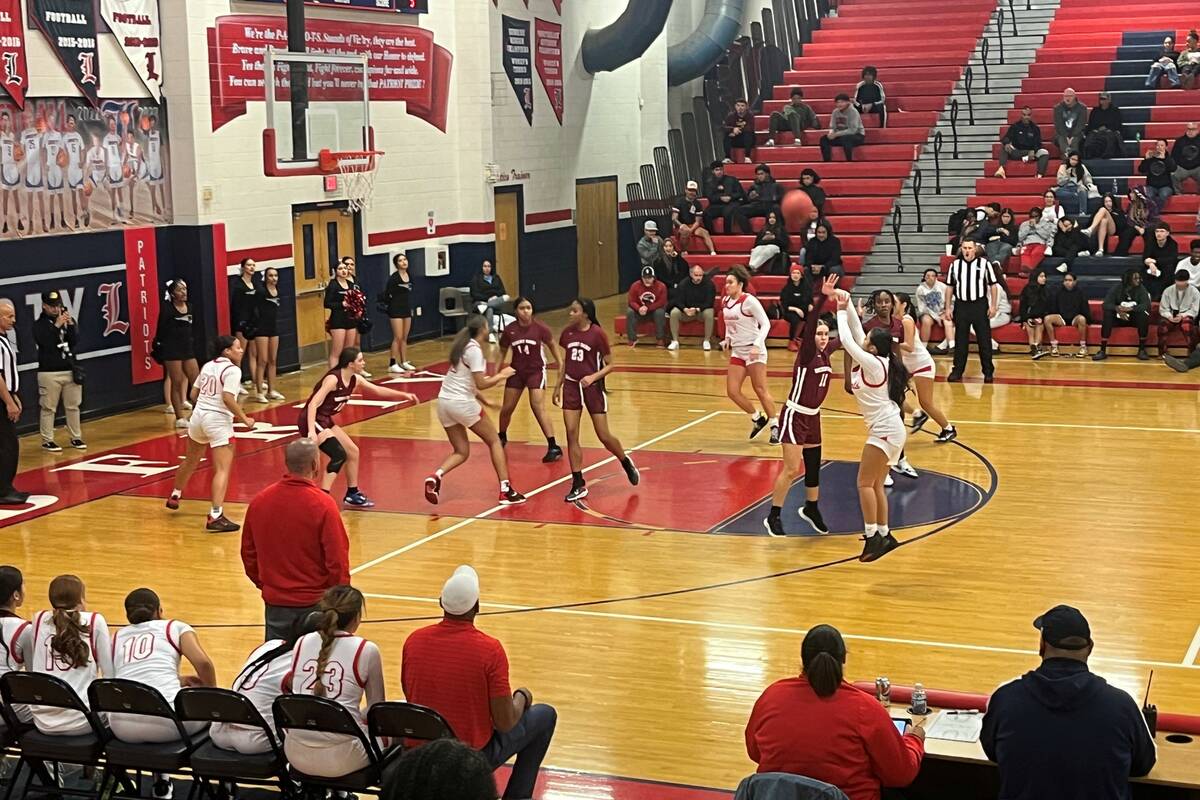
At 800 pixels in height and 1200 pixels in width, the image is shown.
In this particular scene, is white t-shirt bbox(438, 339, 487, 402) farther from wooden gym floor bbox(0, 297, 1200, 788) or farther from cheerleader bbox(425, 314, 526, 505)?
wooden gym floor bbox(0, 297, 1200, 788)

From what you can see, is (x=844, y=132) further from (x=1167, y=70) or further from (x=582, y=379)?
(x=582, y=379)

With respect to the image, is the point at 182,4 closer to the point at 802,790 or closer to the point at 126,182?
the point at 126,182

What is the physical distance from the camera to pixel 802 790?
539 centimetres

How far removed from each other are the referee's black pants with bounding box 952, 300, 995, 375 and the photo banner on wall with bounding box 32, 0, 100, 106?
11117 millimetres

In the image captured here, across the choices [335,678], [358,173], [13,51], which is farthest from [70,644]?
[358,173]

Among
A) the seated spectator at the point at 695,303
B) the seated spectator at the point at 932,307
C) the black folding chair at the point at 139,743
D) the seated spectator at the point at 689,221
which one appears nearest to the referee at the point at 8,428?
the black folding chair at the point at 139,743

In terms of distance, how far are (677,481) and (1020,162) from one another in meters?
14.3

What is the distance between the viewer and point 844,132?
28.3 m

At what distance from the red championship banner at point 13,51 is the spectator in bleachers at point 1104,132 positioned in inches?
661

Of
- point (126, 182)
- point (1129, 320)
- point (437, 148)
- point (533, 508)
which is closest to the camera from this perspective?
point (533, 508)

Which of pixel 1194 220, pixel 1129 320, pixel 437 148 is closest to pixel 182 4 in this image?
pixel 437 148

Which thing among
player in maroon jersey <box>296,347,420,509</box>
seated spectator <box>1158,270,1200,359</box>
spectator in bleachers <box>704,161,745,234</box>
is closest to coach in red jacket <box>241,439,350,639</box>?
player in maroon jersey <box>296,347,420,509</box>

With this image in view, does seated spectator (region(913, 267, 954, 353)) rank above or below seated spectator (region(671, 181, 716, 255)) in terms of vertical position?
below

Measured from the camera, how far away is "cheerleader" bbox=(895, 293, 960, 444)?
15.5 metres
